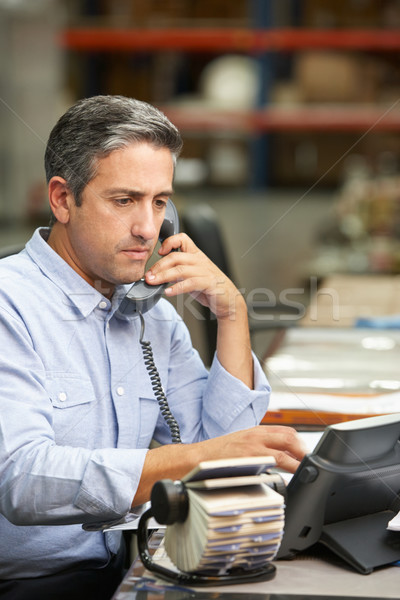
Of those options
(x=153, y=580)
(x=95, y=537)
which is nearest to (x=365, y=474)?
(x=153, y=580)

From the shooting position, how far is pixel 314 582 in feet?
3.02

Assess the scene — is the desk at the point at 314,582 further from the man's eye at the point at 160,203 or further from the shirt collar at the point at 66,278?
the man's eye at the point at 160,203

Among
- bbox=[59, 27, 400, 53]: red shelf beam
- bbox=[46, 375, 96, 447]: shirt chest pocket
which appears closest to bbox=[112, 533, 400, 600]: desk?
bbox=[46, 375, 96, 447]: shirt chest pocket

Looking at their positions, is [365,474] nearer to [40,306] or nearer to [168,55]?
[40,306]

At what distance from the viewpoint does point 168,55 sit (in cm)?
534

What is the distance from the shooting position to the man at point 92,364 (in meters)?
1.08

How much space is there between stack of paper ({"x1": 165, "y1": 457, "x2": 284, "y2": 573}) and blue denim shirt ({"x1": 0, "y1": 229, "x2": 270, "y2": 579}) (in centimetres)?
20

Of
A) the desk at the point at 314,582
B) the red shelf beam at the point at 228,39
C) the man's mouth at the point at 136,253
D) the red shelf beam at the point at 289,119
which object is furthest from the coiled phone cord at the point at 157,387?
the red shelf beam at the point at 228,39

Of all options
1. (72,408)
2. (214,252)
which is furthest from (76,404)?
(214,252)

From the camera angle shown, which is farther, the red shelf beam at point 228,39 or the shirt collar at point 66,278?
the red shelf beam at point 228,39

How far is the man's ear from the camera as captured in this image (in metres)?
1.31

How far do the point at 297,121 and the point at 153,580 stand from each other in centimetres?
438

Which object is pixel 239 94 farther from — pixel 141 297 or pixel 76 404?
pixel 76 404

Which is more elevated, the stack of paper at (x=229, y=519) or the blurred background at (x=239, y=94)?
the stack of paper at (x=229, y=519)
